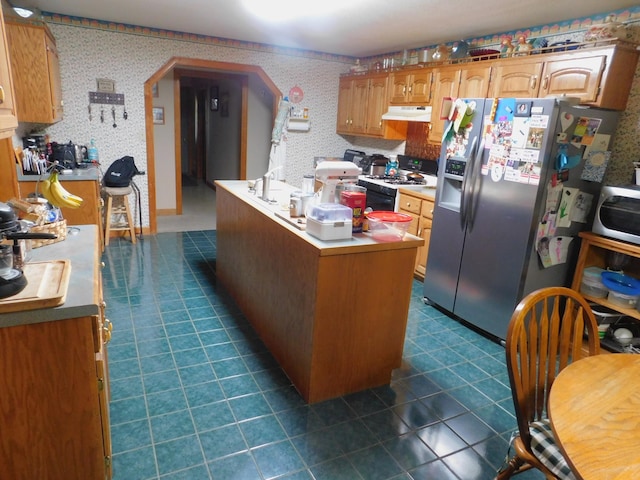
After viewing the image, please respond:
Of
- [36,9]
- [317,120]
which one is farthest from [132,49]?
[317,120]

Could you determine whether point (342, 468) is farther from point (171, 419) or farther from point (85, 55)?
point (85, 55)

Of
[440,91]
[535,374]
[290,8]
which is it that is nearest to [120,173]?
[290,8]

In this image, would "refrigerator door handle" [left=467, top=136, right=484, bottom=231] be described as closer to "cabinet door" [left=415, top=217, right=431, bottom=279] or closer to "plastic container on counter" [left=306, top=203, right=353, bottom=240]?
"cabinet door" [left=415, top=217, right=431, bottom=279]

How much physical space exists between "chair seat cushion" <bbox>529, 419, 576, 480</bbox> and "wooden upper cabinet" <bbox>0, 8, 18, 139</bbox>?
2.12 meters

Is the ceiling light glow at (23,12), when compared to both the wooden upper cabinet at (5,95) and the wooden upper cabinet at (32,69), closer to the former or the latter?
the wooden upper cabinet at (32,69)

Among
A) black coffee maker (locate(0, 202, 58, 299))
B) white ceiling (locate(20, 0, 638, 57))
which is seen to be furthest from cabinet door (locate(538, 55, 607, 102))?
black coffee maker (locate(0, 202, 58, 299))

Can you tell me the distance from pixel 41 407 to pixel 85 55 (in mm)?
4196

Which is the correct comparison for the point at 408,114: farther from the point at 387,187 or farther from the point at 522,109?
the point at 522,109

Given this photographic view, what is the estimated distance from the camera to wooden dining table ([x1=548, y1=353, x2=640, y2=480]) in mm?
940

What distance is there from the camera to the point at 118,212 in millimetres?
4727

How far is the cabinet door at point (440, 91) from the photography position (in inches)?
152

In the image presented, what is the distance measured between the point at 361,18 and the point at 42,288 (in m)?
3.27

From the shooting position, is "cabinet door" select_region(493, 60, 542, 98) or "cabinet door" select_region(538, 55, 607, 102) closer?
"cabinet door" select_region(538, 55, 607, 102)

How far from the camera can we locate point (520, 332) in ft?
4.43
